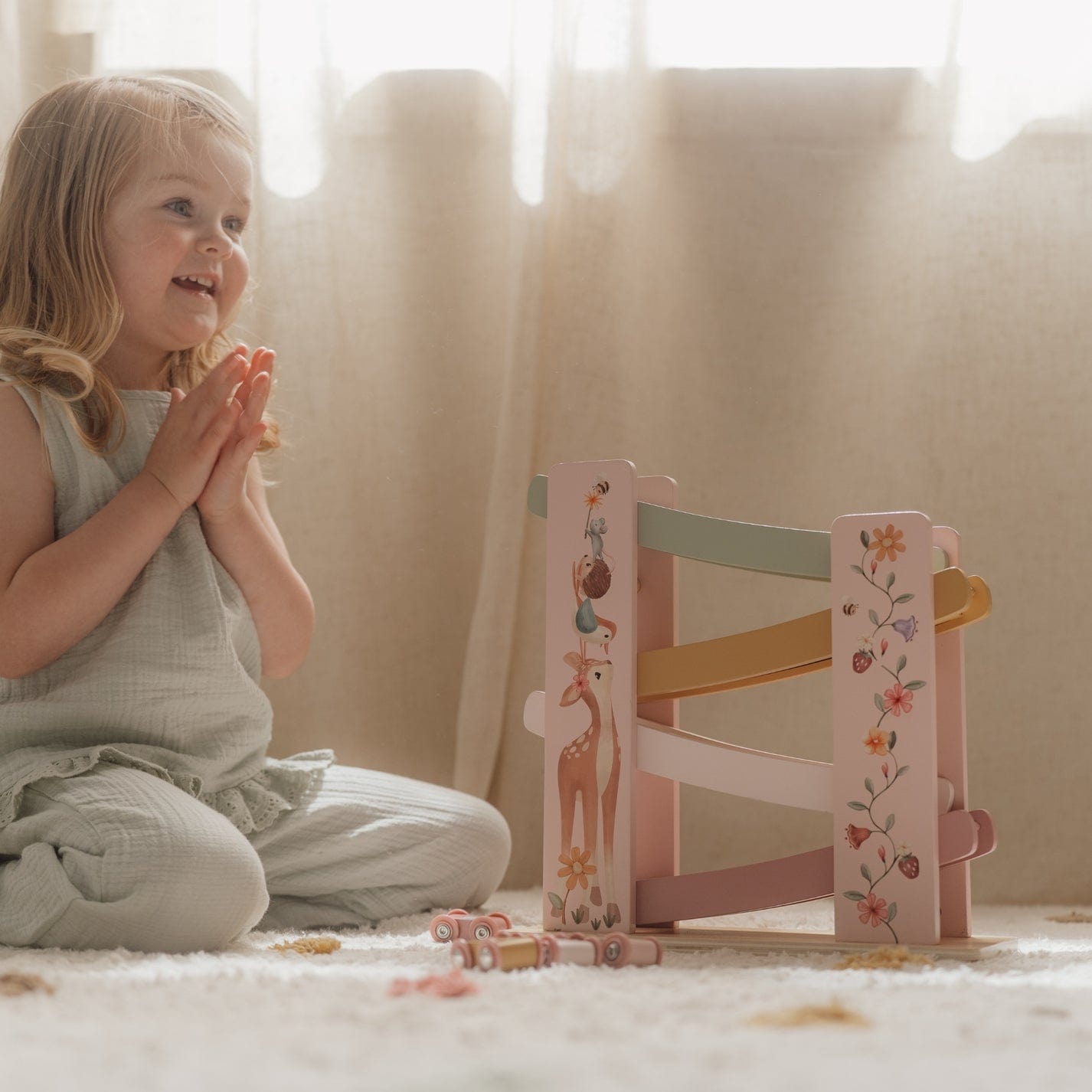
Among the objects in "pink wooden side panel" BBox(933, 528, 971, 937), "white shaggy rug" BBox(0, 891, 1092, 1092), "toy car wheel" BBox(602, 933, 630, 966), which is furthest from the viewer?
"pink wooden side panel" BBox(933, 528, 971, 937)

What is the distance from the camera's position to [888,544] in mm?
772

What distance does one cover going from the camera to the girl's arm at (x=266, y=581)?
3.22ft

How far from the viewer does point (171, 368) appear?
3.46ft

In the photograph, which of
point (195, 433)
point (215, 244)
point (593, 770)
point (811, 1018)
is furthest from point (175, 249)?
point (811, 1018)

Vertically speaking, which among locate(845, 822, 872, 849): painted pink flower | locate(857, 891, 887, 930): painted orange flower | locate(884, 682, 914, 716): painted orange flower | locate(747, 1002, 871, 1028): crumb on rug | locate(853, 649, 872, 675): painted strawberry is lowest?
locate(747, 1002, 871, 1028): crumb on rug

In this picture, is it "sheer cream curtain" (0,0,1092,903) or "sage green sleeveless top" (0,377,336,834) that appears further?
"sheer cream curtain" (0,0,1092,903)

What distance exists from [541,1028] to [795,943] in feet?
1.02

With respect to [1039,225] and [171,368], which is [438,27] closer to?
[171,368]

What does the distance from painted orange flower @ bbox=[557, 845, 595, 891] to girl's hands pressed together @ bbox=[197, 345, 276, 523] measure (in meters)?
0.37

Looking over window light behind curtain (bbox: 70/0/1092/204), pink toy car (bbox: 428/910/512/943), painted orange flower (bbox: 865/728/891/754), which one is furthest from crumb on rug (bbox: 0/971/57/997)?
window light behind curtain (bbox: 70/0/1092/204)

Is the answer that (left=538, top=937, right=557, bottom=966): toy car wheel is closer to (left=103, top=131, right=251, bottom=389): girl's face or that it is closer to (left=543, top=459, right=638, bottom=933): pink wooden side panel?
(left=543, top=459, right=638, bottom=933): pink wooden side panel

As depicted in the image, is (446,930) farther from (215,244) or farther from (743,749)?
(215,244)

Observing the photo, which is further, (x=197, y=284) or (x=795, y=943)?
(x=197, y=284)

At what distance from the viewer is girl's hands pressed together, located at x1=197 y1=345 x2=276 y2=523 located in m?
0.95
